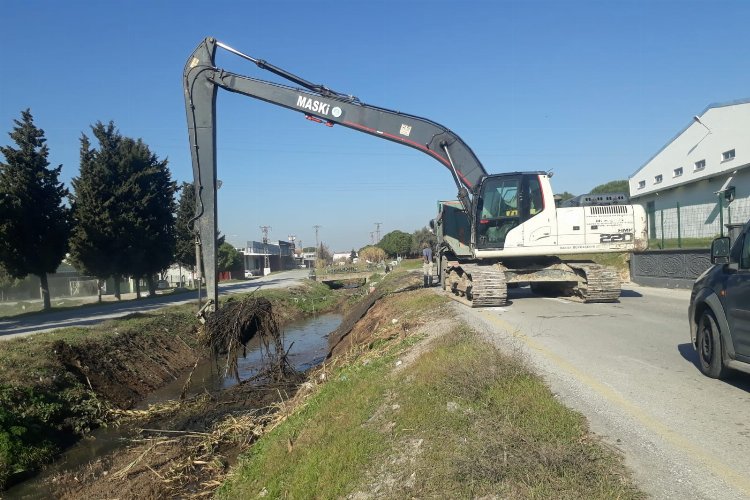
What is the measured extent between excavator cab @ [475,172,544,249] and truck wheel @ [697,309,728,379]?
283 inches

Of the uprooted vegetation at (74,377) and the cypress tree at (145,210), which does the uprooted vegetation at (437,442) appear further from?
the cypress tree at (145,210)

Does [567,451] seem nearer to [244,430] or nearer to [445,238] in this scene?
[244,430]

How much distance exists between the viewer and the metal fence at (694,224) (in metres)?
17.9

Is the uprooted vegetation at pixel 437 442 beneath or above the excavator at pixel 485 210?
beneath

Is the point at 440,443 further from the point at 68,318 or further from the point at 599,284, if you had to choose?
the point at 68,318

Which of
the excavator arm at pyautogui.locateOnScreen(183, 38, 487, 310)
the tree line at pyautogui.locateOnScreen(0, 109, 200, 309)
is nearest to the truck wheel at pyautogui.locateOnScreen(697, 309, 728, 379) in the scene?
the excavator arm at pyautogui.locateOnScreen(183, 38, 487, 310)

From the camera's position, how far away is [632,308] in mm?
12656

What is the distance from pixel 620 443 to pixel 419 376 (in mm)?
2451

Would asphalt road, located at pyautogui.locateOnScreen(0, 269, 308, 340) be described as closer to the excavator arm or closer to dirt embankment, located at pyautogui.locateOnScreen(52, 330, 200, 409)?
dirt embankment, located at pyautogui.locateOnScreen(52, 330, 200, 409)

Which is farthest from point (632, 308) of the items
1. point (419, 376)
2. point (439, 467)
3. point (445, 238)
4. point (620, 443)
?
point (439, 467)

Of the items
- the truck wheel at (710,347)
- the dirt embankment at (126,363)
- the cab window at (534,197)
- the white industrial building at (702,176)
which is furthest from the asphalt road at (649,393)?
the white industrial building at (702,176)

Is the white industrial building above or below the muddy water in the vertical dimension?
above

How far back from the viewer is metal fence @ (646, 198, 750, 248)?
17922mm

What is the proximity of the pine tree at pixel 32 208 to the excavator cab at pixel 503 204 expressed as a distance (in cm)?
2125
